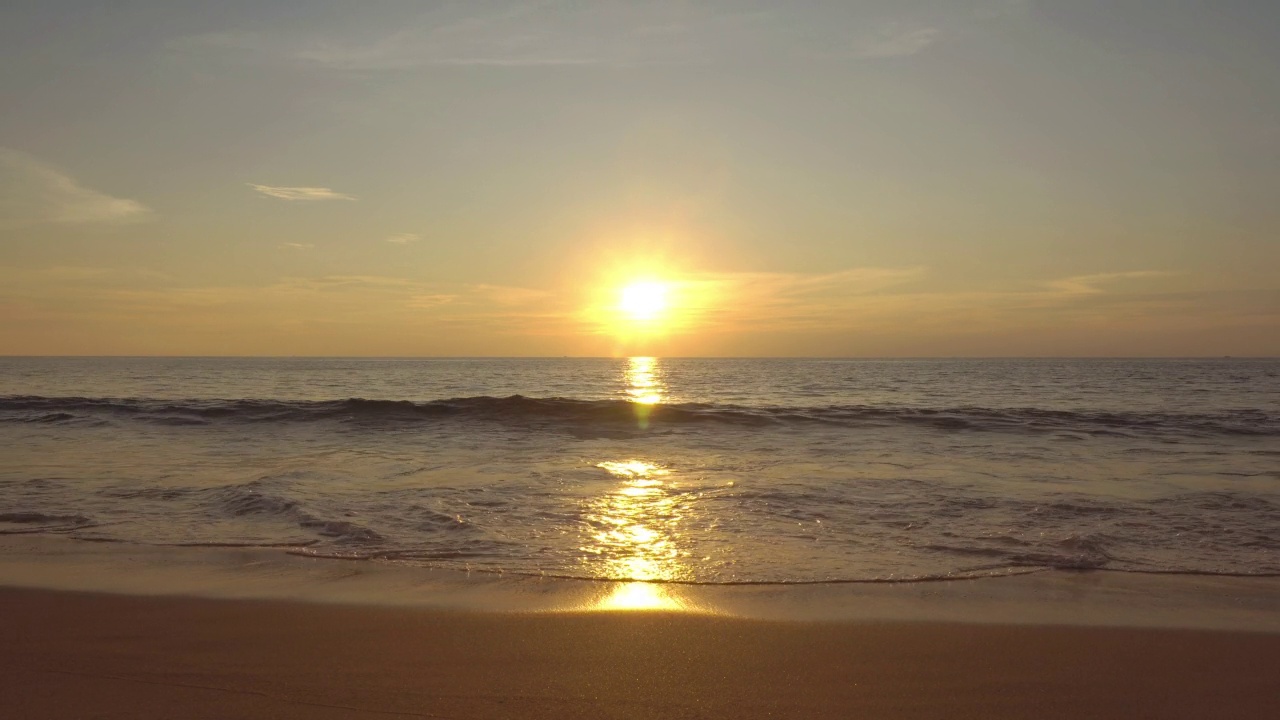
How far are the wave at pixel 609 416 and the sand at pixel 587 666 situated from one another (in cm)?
1593

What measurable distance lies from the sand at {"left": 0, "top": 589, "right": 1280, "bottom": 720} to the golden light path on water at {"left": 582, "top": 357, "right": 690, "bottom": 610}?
0.47 meters

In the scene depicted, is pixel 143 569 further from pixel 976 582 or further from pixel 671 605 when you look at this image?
pixel 976 582

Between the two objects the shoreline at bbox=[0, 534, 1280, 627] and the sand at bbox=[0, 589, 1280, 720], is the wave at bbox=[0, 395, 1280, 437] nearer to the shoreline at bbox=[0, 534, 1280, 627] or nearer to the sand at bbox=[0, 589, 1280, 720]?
the shoreline at bbox=[0, 534, 1280, 627]

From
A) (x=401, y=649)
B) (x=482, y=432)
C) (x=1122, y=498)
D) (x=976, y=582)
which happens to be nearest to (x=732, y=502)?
(x=976, y=582)

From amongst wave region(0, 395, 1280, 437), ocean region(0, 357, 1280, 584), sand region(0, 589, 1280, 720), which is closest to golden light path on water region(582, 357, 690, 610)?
ocean region(0, 357, 1280, 584)

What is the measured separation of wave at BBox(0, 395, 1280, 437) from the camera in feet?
69.0

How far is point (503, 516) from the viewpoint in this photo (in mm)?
8781

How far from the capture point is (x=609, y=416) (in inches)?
918

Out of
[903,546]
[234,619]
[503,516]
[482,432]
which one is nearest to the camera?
[234,619]

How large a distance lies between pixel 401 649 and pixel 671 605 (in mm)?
1822

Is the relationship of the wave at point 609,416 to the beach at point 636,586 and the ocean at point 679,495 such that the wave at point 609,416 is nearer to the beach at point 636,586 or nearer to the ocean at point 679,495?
the ocean at point 679,495

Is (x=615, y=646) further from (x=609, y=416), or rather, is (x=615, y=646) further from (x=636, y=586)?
(x=609, y=416)

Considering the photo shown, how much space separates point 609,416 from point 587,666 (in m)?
18.9

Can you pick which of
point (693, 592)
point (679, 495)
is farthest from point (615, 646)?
point (679, 495)
